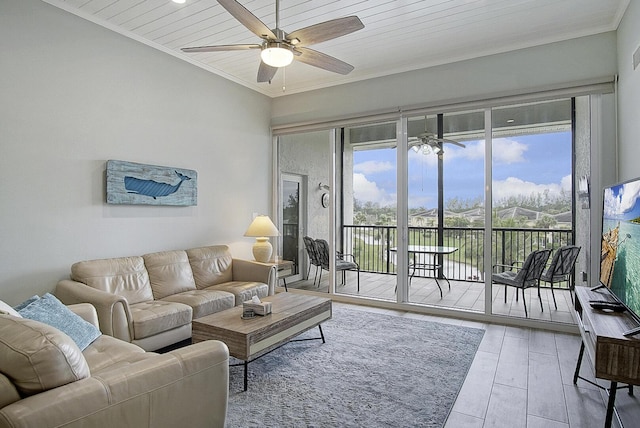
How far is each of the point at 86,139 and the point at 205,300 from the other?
6.25 ft

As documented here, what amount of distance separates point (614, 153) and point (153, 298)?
4.81 m

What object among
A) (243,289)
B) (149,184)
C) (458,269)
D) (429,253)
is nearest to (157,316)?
(243,289)

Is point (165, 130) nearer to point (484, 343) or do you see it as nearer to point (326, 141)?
point (326, 141)

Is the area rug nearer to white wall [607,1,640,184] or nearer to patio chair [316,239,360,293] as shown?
patio chair [316,239,360,293]

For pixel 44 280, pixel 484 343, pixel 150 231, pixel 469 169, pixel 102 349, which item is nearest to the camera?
pixel 102 349

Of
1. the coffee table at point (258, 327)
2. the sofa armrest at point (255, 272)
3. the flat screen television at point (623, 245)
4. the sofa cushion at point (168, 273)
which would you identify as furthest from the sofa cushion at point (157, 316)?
the flat screen television at point (623, 245)

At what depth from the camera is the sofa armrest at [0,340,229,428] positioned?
4.13ft

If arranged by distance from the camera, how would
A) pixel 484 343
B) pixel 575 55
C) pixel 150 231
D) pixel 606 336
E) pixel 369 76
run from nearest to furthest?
pixel 606 336
pixel 484 343
pixel 575 55
pixel 150 231
pixel 369 76

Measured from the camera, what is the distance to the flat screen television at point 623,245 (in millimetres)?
1991

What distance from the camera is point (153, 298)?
3.66 meters

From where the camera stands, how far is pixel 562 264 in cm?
401

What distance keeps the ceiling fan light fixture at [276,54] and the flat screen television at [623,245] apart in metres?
2.35

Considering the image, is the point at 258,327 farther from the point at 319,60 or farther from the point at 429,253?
the point at 429,253

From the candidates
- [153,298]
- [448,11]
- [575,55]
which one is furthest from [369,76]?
[153,298]
